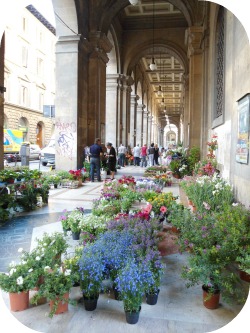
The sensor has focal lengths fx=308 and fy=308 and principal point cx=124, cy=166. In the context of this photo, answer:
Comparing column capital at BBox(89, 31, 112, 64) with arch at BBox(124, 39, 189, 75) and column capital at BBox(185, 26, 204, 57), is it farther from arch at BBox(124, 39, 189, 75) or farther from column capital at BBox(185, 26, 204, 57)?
arch at BBox(124, 39, 189, 75)

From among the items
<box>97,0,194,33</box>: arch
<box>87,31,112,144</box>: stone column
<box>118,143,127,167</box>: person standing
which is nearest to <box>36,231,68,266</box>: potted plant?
<box>87,31,112,144</box>: stone column

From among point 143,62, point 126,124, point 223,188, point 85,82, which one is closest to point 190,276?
point 223,188

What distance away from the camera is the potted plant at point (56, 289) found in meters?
2.70

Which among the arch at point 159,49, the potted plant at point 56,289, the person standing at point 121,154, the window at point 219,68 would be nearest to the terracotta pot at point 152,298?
the potted plant at point 56,289

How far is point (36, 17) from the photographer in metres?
34.7

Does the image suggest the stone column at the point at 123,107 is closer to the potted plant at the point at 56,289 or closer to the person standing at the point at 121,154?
the person standing at the point at 121,154

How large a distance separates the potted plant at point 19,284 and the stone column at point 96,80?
11278 millimetres

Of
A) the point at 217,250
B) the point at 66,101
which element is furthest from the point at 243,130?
the point at 66,101

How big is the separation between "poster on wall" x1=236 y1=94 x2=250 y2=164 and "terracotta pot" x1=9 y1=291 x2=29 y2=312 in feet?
11.1

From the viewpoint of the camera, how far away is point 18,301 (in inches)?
112

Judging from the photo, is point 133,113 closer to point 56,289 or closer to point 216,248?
point 216,248

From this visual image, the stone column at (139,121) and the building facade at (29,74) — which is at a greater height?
the building facade at (29,74)

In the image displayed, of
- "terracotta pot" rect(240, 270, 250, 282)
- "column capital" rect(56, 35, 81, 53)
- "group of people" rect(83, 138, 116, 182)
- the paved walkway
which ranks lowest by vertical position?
the paved walkway

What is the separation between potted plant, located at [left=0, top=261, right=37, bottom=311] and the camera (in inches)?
109
